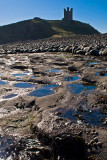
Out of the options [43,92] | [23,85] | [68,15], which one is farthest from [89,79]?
[68,15]

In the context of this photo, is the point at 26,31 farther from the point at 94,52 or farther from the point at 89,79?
the point at 89,79

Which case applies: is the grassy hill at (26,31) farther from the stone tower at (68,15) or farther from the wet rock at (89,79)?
the wet rock at (89,79)

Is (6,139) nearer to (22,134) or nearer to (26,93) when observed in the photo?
(22,134)

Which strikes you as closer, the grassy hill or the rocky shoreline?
the rocky shoreline

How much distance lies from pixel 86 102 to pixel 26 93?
4.96ft

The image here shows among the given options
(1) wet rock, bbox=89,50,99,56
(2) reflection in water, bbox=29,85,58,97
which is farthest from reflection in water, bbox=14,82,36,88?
(1) wet rock, bbox=89,50,99,56

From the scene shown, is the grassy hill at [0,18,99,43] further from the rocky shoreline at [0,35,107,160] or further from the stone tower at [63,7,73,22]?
the rocky shoreline at [0,35,107,160]

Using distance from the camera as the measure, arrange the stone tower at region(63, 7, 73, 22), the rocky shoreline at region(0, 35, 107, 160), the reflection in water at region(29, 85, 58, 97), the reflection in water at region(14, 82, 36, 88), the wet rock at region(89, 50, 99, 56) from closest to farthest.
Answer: the rocky shoreline at region(0, 35, 107, 160), the reflection in water at region(29, 85, 58, 97), the reflection in water at region(14, 82, 36, 88), the wet rock at region(89, 50, 99, 56), the stone tower at region(63, 7, 73, 22)

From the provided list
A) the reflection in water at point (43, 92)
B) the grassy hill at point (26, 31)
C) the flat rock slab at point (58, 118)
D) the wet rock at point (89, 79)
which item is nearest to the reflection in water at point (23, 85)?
the flat rock slab at point (58, 118)

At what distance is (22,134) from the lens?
2.24 m

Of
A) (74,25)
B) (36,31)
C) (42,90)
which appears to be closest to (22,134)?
(42,90)

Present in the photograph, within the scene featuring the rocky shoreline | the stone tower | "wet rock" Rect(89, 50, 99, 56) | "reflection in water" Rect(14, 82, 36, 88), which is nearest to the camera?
the rocky shoreline

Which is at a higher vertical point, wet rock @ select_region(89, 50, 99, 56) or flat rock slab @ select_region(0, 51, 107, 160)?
wet rock @ select_region(89, 50, 99, 56)

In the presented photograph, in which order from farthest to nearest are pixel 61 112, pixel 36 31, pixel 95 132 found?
pixel 36 31 < pixel 61 112 < pixel 95 132
